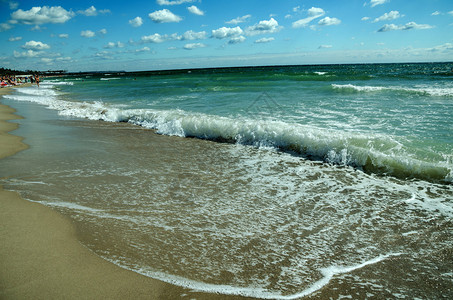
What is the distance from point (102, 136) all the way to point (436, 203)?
29.4 feet

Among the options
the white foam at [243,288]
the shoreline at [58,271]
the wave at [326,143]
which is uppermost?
the wave at [326,143]

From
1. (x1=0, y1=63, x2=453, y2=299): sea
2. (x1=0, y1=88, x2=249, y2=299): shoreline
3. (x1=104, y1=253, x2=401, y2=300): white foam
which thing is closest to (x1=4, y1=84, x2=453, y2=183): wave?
(x1=0, y1=63, x2=453, y2=299): sea

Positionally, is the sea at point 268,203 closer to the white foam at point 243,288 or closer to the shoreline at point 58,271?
the white foam at point 243,288

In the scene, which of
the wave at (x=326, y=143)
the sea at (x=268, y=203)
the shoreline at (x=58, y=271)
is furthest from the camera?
the wave at (x=326, y=143)

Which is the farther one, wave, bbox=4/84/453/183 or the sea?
wave, bbox=4/84/453/183

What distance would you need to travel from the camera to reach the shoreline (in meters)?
2.39

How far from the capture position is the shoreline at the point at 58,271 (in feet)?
7.84

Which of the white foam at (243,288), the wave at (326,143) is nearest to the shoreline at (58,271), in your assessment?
the white foam at (243,288)

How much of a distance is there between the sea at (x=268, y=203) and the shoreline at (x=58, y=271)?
13 cm

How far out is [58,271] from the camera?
264cm

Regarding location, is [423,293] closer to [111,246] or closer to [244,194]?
[244,194]

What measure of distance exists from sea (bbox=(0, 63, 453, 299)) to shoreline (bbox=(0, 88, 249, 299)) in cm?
13

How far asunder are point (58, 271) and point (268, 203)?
2.80 meters

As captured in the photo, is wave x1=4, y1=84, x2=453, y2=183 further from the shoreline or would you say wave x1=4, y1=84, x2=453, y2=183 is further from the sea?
the shoreline
